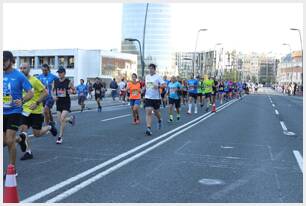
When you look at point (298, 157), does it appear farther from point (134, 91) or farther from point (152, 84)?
point (134, 91)

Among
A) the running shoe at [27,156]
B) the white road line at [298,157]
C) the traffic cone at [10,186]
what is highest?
the traffic cone at [10,186]

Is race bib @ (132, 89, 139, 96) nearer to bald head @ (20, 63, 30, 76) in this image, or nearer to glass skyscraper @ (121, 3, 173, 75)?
bald head @ (20, 63, 30, 76)

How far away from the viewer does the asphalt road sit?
235 inches

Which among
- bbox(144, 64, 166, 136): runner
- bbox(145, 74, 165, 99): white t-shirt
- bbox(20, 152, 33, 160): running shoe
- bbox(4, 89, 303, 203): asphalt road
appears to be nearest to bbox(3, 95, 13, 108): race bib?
bbox(4, 89, 303, 203): asphalt road

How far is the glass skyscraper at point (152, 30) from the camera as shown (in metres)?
111

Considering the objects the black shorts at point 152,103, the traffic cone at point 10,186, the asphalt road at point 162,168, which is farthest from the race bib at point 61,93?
the traffic cone at point 10,186

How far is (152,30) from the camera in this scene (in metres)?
136

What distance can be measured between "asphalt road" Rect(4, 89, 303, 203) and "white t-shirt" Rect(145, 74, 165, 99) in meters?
1.03

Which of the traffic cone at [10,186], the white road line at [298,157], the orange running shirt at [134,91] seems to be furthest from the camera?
the orange running shirt at [134,91]

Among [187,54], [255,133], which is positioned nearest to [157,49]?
[187,54]

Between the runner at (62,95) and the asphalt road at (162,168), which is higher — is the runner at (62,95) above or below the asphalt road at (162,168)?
above

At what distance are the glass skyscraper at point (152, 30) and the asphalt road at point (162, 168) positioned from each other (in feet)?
301

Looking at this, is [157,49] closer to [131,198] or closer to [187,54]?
[187,54]

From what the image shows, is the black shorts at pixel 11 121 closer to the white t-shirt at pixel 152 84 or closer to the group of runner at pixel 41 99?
the group of runner at pixel 41 99
